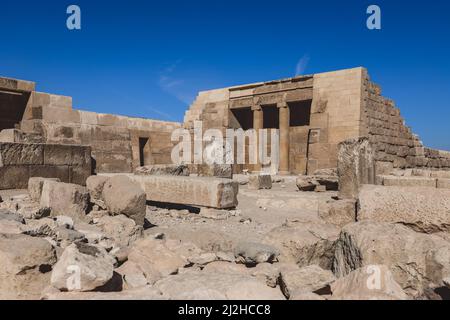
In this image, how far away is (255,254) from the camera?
3.41 metres

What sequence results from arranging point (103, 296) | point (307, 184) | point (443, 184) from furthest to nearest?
point (307, 184), point (443, 184), point (103, 296)

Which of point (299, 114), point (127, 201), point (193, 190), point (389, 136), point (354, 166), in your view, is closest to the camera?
point (127, 201)

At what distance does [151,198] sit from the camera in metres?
7.27

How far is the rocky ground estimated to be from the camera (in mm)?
2410

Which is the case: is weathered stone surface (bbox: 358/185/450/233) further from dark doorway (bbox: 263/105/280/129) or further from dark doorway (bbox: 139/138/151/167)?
dark doorway (bbox: 263/105/280/129)

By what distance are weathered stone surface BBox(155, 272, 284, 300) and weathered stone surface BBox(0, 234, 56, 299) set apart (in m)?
0.91

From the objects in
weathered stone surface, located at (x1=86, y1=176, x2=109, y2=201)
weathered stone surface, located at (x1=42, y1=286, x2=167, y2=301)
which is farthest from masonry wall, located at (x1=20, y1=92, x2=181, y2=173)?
weathered stone surface, located at (x1=42, y1=286, x2=167, y2=301)

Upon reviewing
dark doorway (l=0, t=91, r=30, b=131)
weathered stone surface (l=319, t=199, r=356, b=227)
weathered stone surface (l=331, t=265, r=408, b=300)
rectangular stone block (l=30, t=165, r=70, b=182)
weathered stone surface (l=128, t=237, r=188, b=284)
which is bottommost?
weathered stone surface (l=128, t=237, r=188, b=284)

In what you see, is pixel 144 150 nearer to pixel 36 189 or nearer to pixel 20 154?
pixel 20 154

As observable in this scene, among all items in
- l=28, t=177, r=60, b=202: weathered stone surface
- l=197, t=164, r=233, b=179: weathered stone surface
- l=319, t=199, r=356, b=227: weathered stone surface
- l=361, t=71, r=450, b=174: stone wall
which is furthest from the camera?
l=361, t=71, r=450, b=174: stone wall

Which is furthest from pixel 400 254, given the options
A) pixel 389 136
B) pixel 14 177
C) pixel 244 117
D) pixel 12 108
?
pixel 244 117

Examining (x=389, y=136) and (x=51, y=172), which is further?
(x=389, y=136)

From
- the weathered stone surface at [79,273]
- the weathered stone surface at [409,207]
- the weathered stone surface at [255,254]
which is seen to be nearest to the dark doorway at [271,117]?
the weathered stone surface at [409,207]

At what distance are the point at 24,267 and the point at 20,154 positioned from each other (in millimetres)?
4302
